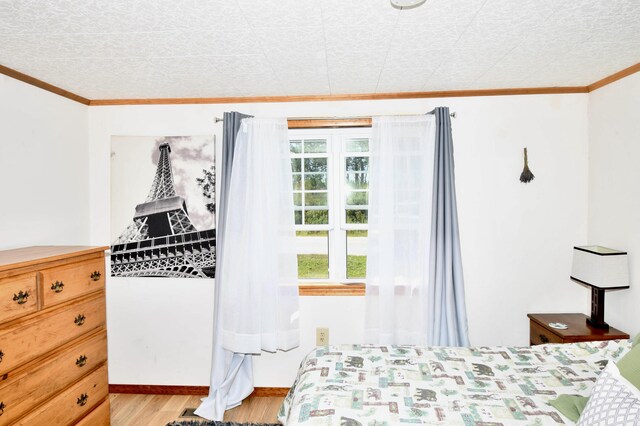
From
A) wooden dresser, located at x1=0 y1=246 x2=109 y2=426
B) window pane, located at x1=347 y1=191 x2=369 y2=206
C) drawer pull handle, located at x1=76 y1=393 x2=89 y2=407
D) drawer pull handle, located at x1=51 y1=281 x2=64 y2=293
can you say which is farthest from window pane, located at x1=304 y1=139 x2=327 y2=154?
drawer pull handle, located at x1=76 y1=393 x2=89 y2=407

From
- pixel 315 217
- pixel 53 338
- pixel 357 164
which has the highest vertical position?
pixel 357 164

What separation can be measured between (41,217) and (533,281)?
12.1 feet

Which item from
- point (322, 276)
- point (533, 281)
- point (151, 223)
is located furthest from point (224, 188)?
point (533, 281)

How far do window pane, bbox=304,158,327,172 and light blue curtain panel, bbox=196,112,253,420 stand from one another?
0.61 meters

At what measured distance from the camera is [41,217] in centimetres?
284

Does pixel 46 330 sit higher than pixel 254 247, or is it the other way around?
pixel 254 247

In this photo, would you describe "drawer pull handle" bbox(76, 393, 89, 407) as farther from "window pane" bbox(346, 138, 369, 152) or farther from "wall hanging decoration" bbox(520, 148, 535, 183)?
"wall hanging decoration" bbox(520, 148, 535, 183)

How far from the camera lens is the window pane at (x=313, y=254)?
3418mm


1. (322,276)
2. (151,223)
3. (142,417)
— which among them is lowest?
(142,417)

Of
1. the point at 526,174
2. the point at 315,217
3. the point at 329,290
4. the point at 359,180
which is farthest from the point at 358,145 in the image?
the point at 526,174

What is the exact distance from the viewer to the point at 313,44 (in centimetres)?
216

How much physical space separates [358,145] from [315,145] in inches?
14.1

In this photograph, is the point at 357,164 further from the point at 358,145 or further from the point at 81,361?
the point at 81,361

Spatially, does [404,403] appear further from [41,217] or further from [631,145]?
[41,217]
